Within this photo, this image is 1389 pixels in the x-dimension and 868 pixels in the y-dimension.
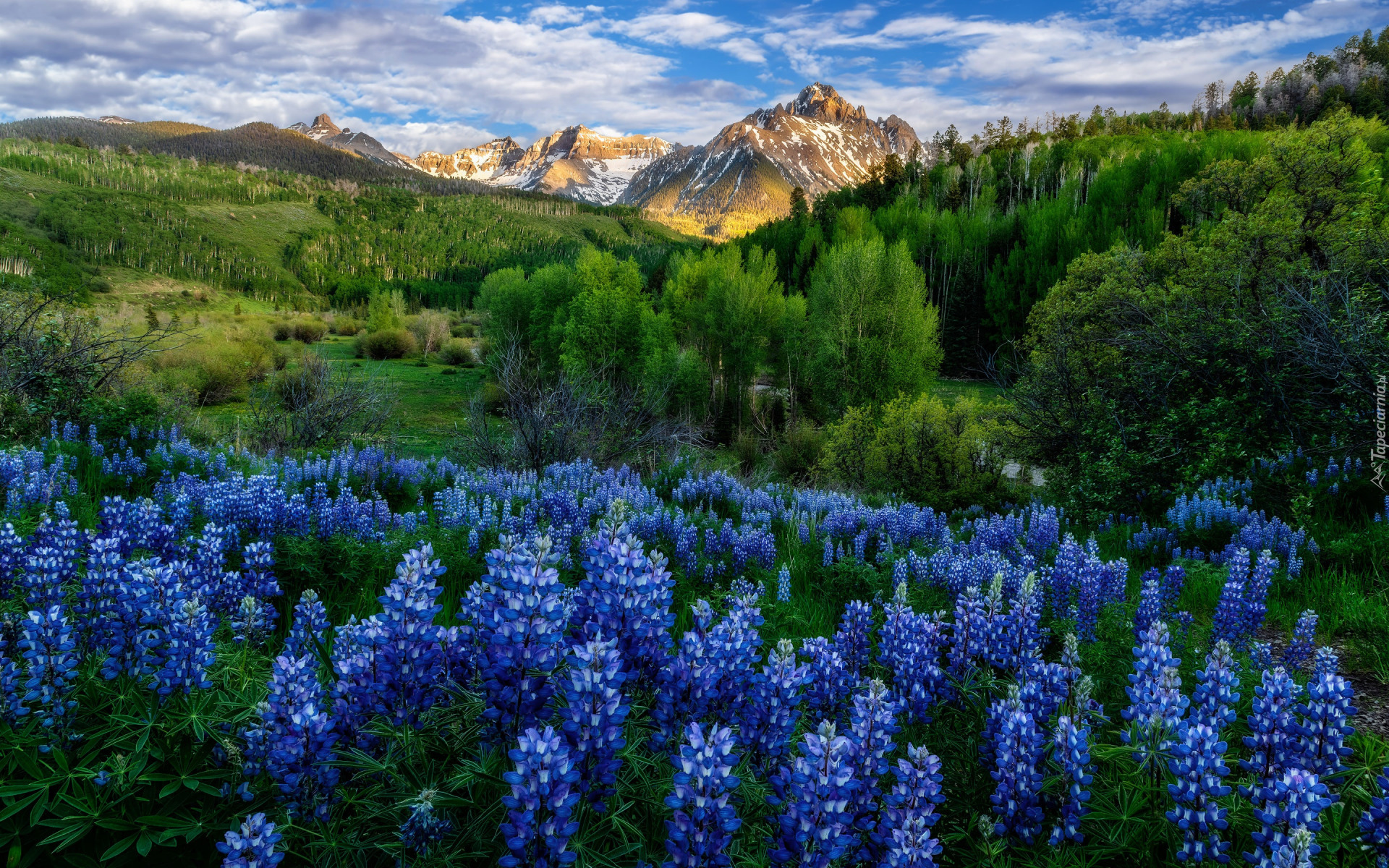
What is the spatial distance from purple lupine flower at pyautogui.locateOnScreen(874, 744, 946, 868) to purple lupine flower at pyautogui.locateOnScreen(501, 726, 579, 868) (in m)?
0.80

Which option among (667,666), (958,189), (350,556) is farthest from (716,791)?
(958,189)

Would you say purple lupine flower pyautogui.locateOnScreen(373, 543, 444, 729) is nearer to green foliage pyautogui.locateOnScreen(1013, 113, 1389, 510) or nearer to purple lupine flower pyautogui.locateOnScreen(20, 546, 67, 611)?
purple lupine flower pyautogui.locateOnScreen(20, 546, 67, 611)

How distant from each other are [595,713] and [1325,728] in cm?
231

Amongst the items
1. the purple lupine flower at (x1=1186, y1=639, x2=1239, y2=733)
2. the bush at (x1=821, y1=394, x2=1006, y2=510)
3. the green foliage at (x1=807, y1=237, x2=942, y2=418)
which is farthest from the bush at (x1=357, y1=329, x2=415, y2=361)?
the purple lupine flower at (x1=1186, y1=639, x2=1239, y2=733)

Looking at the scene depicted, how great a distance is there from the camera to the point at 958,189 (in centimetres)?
7500

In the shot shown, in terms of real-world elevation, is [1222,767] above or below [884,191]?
below

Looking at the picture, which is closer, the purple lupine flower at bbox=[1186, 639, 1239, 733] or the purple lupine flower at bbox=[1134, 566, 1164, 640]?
the purple lupine flower at bbox=[1186, 639, 1239, 733]

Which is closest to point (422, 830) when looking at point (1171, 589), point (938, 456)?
point (1171, 589)

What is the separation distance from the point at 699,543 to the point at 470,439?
12217 mm

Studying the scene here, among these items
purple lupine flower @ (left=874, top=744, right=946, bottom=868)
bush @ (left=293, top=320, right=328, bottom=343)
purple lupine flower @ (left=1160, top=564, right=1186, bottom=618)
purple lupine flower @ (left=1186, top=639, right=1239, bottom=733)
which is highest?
purple lupine flower @ (left=1186, top=639, right=1239, bottom=733)

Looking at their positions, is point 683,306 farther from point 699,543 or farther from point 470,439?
point 699,543

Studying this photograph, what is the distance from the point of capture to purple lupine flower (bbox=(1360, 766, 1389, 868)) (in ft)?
6.01

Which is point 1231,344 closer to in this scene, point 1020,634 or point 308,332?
point 1020,634

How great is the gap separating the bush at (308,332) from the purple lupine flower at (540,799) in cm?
6688
